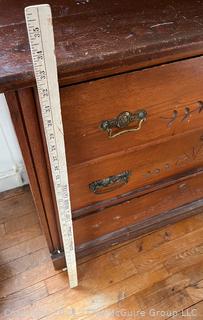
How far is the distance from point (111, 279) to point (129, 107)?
742mm

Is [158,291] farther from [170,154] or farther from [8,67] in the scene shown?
[8,67]

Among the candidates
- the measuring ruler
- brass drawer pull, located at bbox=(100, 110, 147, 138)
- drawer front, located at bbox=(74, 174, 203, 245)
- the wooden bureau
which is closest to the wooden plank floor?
drawer front, located at bbox=(74, 174, 203, 245)

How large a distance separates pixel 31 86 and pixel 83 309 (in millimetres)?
854

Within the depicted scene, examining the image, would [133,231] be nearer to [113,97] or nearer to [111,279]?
[111,279]

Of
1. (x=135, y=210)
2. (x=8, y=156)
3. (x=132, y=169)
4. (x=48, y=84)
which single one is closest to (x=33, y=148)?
(x=48, y=84)

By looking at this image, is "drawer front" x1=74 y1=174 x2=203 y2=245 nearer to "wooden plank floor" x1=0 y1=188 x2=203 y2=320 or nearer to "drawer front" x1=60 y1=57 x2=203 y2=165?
"wooden plank floor" x1=0 y1=188 x2=203 y2=320

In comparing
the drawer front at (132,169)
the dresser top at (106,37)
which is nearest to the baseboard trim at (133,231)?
the drawer front at (132,169)

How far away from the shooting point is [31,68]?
1.50 feet

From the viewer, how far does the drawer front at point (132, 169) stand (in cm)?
76

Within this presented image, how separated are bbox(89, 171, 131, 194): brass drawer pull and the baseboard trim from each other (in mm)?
313

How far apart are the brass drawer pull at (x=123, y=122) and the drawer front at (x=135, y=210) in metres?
0.35

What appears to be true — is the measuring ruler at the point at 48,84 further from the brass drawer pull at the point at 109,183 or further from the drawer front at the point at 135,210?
the drawer front at the point at 135,210

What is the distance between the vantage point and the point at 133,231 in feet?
3.70

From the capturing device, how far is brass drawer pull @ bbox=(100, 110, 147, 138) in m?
0.63
